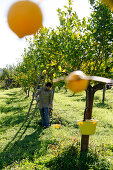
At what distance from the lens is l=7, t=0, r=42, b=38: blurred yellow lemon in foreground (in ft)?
0.85

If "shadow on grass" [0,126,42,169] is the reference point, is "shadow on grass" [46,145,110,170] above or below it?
above

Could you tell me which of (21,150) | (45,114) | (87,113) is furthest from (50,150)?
(45,114)

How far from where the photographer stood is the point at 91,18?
293cm

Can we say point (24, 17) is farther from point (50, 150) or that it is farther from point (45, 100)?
point (45, 100)

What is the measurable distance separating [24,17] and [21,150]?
3.59m

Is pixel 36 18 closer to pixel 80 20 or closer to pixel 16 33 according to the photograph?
pixel 16 33

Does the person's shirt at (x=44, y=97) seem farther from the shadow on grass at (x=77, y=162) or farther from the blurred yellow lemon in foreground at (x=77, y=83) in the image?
the blurred yellow lemon in foreground at (x=77, y=83)

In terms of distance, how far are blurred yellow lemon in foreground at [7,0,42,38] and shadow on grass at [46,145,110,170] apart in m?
2.74

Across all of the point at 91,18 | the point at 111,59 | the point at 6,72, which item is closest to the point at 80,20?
the point at 91,18

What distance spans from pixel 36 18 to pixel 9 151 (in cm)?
361

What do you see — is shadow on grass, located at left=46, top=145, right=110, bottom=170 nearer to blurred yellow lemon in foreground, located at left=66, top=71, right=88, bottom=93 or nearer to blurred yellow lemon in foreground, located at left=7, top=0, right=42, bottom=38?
blurred yellow lemon in foreground, located at left=66, top=71, right=88, bottom=93

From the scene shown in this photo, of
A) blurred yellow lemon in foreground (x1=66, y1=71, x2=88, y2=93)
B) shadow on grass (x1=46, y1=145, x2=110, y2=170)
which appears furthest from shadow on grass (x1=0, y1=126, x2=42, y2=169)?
blurred yellow lemon in foreground (x1=66, y1=71, x2=88, y2=93)

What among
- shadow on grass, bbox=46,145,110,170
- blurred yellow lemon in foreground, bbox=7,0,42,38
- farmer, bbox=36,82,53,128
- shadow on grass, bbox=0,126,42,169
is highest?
blurred yellow lemon in foreground, bbox=7,0,42,38

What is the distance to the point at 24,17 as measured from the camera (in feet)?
0.92
